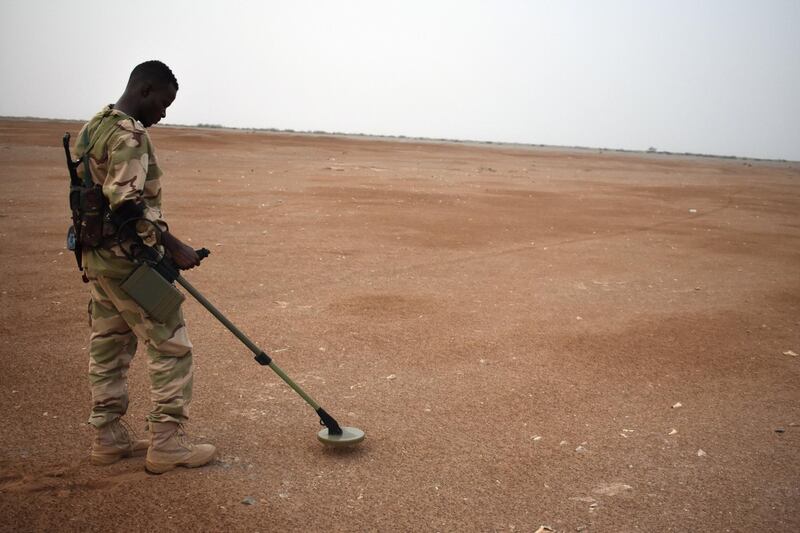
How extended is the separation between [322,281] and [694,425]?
4.60m

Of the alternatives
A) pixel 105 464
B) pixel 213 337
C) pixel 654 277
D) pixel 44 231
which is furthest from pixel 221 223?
pixel 105 464

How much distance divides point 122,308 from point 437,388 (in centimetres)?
240

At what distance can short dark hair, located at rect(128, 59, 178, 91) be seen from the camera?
131 inches

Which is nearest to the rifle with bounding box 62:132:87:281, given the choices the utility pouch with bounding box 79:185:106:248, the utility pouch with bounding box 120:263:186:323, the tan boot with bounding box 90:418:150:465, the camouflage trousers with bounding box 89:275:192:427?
the utility pouch with bounding box 79:185:106:248

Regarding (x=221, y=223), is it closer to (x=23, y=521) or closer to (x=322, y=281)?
(x=322, y=281)

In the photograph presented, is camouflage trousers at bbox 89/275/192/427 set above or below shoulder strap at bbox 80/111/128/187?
below

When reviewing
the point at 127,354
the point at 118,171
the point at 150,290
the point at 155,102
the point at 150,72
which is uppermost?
the point at 150,72

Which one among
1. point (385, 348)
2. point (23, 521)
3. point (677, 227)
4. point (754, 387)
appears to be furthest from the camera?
point (677, 227)

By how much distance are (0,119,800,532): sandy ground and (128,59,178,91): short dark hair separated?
2.08m

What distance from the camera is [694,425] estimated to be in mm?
4363

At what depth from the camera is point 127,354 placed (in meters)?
3.54

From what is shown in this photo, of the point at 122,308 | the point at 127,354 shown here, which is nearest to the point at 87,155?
the point at 122,308

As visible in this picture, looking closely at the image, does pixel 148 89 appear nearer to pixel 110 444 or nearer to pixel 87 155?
pixel 87 155

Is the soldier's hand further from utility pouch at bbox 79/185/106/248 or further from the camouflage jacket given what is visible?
utility pouch at bbox 79/185/106/248
